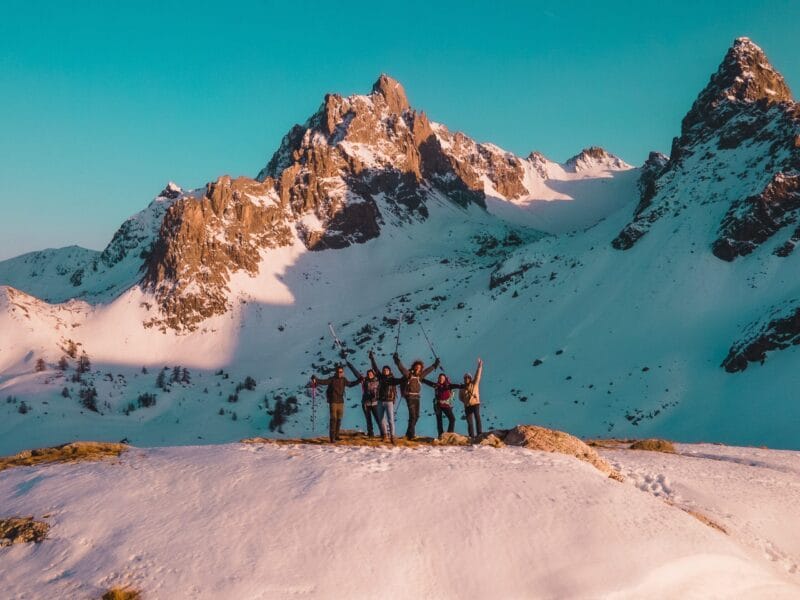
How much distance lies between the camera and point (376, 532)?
1095cm

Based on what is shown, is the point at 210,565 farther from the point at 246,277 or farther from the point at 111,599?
the point at 246,277

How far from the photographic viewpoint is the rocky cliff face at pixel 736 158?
6488 cm

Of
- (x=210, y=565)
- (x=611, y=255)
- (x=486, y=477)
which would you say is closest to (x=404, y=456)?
(x=486, y=477)

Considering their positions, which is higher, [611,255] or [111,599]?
[611,255]

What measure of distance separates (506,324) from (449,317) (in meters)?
11.1

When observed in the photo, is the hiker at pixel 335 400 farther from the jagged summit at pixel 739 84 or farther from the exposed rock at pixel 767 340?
the jagged summit at pixel 739 84

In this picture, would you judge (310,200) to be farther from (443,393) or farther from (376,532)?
(376,532)

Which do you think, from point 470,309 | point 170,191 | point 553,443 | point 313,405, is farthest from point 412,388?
point 170,191

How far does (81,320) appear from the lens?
4013 inches

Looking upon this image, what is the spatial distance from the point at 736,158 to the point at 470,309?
1643 inches

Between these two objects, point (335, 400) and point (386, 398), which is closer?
point (335, 400)

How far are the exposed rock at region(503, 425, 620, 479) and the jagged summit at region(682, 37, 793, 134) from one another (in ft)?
297

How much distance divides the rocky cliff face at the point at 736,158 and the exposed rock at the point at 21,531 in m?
69.5

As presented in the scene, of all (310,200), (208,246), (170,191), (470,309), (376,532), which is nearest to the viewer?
(376,532)
